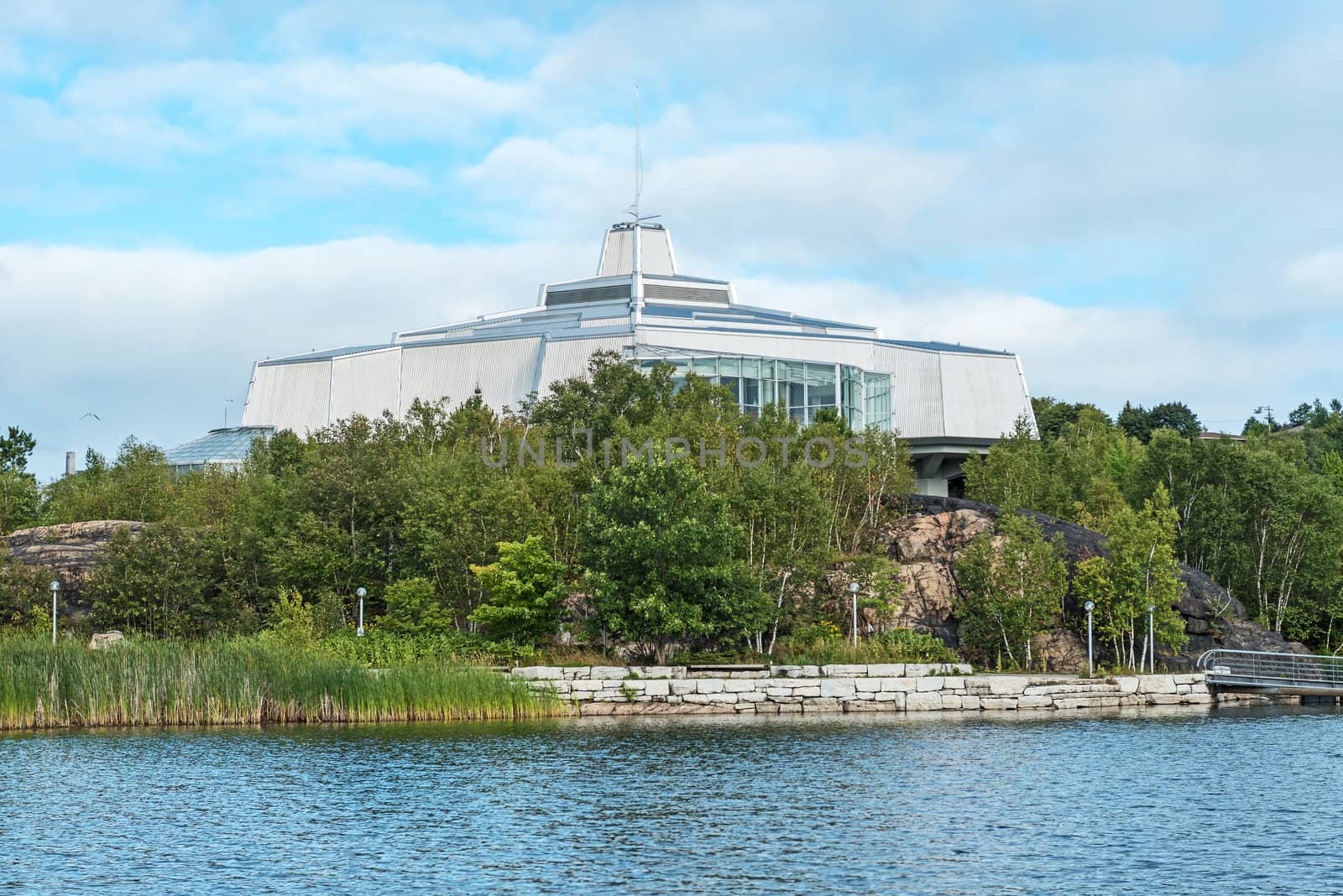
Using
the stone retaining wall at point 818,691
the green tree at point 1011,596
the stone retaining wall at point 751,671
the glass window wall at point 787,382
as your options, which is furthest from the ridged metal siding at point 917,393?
the stone retaining wall at point 751,671

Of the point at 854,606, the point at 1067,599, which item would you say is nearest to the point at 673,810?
the point at 854,606

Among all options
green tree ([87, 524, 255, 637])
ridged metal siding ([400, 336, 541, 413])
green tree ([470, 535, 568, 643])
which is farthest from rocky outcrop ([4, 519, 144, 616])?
ridged metal siding ([400, 336, 541, 413])

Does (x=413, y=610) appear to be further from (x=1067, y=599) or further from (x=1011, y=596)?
(x=1067, y=599)

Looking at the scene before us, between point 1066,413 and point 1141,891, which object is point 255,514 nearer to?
point 1141,891

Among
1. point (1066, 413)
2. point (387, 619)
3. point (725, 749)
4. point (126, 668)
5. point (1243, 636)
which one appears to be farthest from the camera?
point (1066, 413)

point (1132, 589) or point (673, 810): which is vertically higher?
point (1132, 589)

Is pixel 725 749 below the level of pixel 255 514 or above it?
below

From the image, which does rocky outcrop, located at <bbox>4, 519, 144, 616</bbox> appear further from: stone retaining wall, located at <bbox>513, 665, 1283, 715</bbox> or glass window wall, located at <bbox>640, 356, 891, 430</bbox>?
glass window wall, located at <bbox>640, 356, 891, 430</bbox>

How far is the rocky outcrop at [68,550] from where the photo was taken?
1828 inches

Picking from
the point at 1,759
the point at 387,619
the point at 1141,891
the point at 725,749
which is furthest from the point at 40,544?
the point at 1141,891

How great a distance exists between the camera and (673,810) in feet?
76.7

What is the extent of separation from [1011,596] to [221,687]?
23.8 metres

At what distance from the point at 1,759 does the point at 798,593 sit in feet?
81.1

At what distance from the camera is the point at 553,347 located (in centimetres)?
7356
